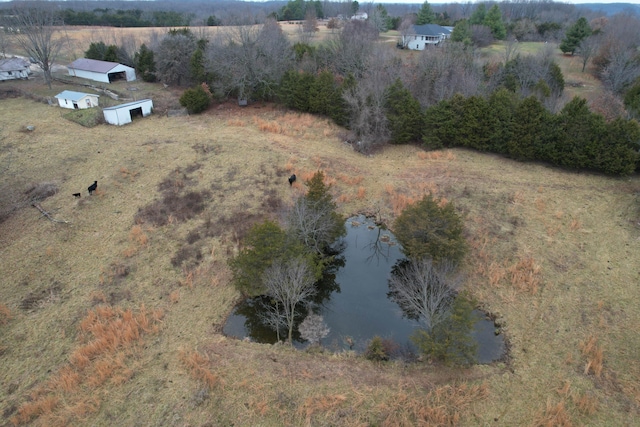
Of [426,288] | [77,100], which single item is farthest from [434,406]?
[77,100]

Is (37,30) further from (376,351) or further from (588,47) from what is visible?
(588,47)

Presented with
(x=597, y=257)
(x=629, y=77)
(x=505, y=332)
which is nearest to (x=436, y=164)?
(x=597, y=257)

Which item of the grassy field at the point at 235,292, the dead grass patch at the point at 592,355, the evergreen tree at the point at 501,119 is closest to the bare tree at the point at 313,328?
the grassy field at the point at 235,292

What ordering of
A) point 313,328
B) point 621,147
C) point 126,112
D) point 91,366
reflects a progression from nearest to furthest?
point 91,366, point 313,328, point 621,147, point 126,112

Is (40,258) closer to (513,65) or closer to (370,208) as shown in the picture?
(370,208)

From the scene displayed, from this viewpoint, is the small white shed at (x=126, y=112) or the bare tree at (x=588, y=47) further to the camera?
the bare tree at (x=588, y=47)

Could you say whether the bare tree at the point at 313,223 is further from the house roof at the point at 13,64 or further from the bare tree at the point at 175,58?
the house roof at the point at 13,64

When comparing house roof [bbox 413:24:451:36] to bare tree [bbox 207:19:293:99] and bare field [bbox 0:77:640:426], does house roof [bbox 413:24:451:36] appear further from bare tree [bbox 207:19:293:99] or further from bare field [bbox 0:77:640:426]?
bare field [bbox 0:77:640:426]
